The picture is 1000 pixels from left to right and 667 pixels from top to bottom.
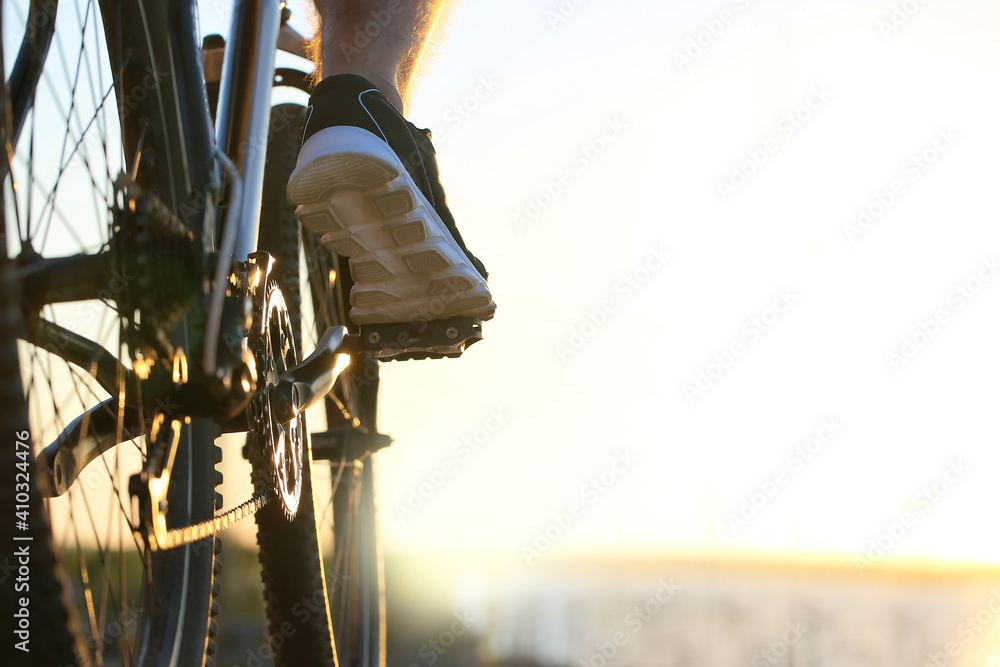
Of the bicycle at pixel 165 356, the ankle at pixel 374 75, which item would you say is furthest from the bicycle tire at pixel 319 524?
the ankle at pixel 374 75

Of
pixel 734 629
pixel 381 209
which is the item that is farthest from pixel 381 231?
pixel 734 629

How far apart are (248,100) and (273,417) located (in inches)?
15.3

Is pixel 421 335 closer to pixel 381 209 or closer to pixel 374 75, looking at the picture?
pixel 381 209

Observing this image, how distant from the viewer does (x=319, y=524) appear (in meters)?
1.39

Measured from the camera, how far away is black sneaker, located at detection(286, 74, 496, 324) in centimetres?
110

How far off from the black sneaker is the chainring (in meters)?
0.13

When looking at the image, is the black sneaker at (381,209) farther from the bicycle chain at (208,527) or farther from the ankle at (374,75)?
the bicycle chain at (208,527)

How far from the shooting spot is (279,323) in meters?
1.11

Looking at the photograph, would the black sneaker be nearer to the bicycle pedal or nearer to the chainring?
the bicycle pedal

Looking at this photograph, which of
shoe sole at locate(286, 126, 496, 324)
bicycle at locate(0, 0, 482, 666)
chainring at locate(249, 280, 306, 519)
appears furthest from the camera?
shoe sole at locate(286, 126, 496, 324)

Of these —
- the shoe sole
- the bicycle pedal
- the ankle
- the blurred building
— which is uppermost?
the ankle

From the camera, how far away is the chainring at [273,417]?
973 millimetres

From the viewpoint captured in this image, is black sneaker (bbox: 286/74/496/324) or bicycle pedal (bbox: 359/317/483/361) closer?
black sneaker (bbox: 286/74/496/324)

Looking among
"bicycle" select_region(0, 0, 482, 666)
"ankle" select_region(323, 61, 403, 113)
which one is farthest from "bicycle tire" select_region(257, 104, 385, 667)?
"ankle" select_region(323, 61, 403, 113)
